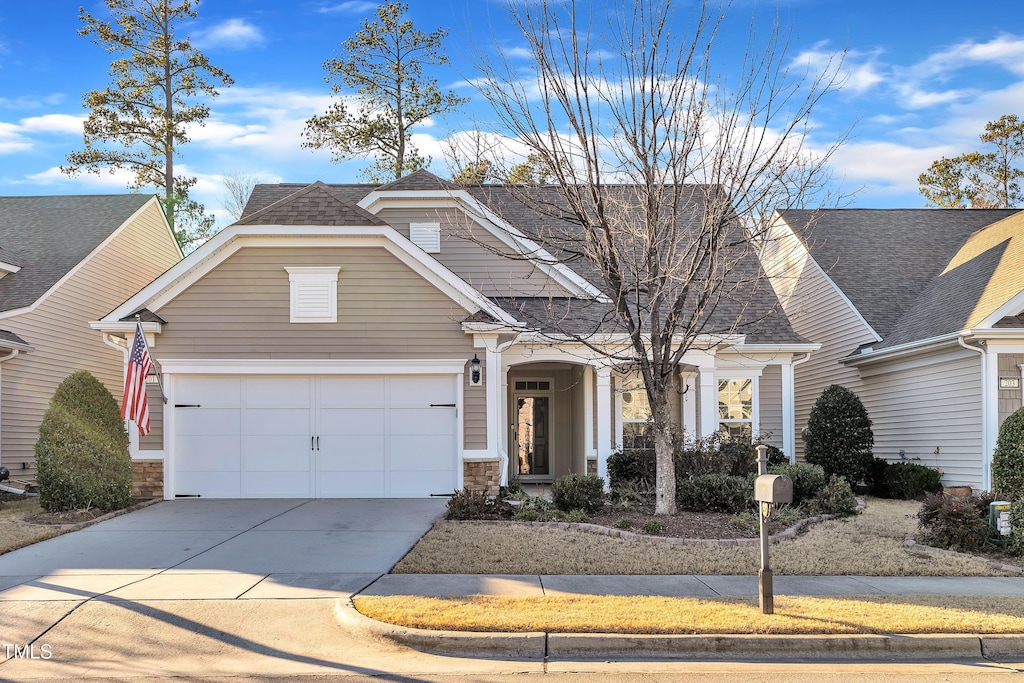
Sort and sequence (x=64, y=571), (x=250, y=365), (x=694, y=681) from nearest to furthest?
(x=694, y=681)
(x=64, y=571)
(x=250, y=365)

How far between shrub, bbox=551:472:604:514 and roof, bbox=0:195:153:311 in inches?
457

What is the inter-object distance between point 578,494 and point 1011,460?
547 cm

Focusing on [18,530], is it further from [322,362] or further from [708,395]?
[708,395]

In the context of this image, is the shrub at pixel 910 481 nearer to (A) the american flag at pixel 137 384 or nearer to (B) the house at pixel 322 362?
(B) the house at pixel 322 362

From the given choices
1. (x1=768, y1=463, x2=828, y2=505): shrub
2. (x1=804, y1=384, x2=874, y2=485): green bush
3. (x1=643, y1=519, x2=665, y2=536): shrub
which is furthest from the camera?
(x1=804, y1=384, x2=874, y2=485): green bush

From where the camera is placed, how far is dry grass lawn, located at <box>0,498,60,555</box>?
35.8ft

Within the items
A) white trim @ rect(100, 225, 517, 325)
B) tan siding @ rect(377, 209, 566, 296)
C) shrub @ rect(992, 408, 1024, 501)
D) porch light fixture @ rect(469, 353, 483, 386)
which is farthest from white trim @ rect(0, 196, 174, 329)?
shrub @ rect(992, 408, 1024, 501)

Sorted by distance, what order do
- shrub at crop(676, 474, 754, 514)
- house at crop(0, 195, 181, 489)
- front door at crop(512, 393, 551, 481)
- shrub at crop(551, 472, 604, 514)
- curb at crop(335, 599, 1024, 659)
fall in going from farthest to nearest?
front door at crop(512, 393, 551, 481), house at crop(0, 195, 181, 489), shrub at crop(676, 474, 754, 514), shrub at crop(551, 472, 604, 514), curb at crop(335, 599, 1024, 659)

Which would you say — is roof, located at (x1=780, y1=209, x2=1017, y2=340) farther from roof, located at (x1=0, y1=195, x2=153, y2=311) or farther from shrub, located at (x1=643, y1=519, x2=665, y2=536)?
roof, located at (x1=0, y1=195, x2=153, y2=311)

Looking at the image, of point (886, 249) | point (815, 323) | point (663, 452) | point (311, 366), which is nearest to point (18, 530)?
point (311, 366)

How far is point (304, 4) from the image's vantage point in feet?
55.8

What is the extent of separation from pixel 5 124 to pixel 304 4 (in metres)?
13.3

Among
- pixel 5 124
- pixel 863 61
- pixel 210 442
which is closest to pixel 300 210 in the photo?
pixel 210 442

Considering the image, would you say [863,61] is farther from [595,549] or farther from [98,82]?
[98,82]
